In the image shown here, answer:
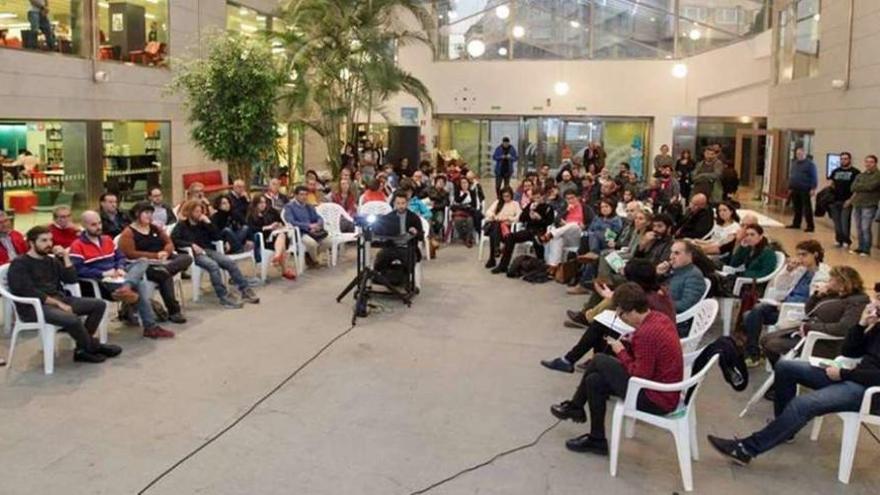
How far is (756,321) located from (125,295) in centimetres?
524

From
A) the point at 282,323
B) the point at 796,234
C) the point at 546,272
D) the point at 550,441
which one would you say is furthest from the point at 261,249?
the point at 796,234

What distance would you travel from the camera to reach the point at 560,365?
20.5ft

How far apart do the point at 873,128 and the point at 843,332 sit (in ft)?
27.4

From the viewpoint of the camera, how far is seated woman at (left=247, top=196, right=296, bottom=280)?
9664 millimetres

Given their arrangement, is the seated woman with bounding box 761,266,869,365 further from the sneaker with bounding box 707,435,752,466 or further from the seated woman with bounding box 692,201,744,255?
the seated woman with bounding box 692,201,744,255

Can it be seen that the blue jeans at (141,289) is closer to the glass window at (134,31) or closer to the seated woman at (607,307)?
the seated woman at (607,307)

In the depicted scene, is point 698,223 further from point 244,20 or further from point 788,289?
point 244,20

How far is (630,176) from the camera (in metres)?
13.8

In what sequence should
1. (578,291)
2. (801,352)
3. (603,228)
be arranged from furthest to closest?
(603,228) < (578,291) < (801,352)

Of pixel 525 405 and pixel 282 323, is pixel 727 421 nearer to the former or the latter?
pixel 525 405

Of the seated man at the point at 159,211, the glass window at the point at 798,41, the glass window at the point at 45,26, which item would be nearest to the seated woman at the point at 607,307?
the seated man at the point at 159,211

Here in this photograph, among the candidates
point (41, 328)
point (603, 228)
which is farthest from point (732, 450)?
point (603, 228)

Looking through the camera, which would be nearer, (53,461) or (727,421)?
(53,461)

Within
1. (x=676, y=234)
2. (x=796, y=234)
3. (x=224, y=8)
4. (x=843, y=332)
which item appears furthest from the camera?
(x=224, y=8)
